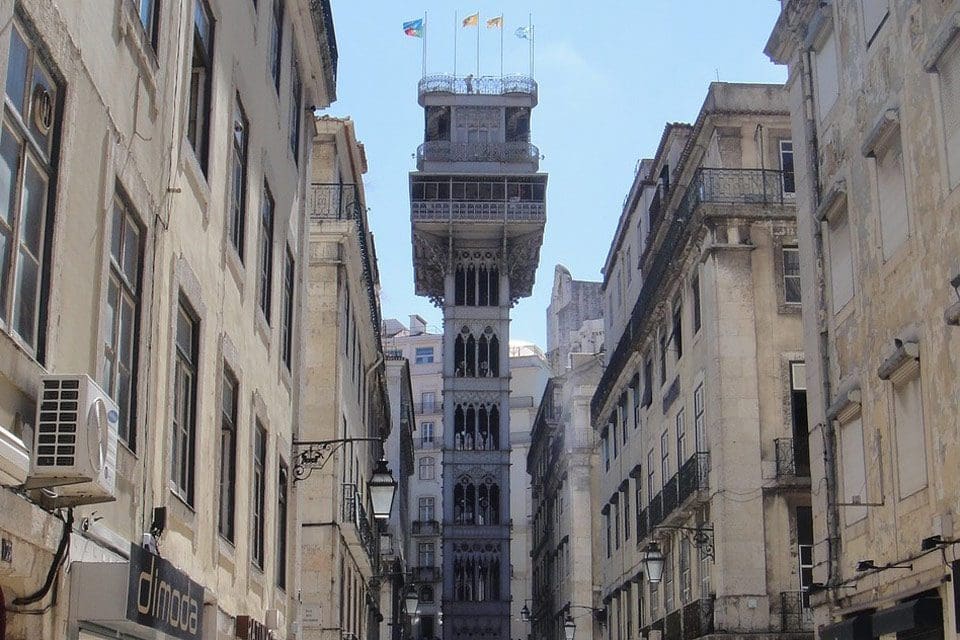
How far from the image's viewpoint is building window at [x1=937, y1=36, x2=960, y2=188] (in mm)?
14961

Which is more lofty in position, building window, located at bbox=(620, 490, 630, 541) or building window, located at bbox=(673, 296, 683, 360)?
building window, located at bbox=(673, 296, 683, 360)

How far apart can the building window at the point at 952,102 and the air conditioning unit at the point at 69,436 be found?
1021 cm

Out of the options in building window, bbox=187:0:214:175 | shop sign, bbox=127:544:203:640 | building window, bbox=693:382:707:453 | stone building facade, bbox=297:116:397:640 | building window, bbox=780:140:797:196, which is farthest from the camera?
building window, bbox=693:382:707:453

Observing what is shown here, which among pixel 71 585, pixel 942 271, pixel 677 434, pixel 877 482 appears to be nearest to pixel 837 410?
pixel 877 482

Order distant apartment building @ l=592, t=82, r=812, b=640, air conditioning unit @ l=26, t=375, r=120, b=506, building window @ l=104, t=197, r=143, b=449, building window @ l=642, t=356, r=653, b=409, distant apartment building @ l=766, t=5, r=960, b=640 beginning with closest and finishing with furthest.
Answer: air conditioning unit @ l=26, t=375, r=120, b=506 < building window @ l=104, t=197, r=143, b=449 < distant apartment building @ l=766, t=5, r=960, b=640 < distant apartment building @ l=592, t=82, r=812, b=640 < building window @ l=642, t=356, r=653, b=409

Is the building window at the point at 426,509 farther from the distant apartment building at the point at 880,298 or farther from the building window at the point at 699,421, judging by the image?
the distant apartment building at the point at 880,298

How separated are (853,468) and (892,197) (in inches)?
152

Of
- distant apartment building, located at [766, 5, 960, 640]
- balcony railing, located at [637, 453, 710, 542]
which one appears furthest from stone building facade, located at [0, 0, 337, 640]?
balcony railing, located at [637, 453, 710, 542]

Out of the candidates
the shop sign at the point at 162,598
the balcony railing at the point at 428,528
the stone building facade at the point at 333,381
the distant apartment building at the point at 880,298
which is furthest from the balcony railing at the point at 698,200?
the balcony railing at the point at 428,528

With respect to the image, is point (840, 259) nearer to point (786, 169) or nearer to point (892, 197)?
point (892, 197)

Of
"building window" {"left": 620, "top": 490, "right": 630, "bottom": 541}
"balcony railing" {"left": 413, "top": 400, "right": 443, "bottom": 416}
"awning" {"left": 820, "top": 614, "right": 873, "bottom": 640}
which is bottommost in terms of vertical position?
"awning" {"left": 820, "top": 614, "right": 873, "bottom": 640}

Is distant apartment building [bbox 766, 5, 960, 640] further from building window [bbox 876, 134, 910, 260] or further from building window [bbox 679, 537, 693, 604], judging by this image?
building window [bbox 679, 537, 693, 604]

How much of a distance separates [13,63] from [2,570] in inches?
100

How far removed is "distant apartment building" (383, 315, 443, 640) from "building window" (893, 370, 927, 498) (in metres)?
74.0
